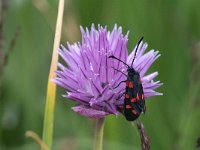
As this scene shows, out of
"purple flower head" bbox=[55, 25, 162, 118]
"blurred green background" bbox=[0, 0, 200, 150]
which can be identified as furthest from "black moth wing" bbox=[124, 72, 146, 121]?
"blurred green background" bbox=[0, 0, 200, 150]

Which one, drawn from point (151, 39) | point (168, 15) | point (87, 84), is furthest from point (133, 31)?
point (87, 84)

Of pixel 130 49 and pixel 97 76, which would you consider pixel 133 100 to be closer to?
pixel 97 76

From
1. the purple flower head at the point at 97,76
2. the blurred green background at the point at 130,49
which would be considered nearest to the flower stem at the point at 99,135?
the purple flower head at the point at 97,76

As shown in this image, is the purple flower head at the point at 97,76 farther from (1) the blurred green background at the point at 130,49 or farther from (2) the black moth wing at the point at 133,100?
(1) the blurred green background at the point at 130,49

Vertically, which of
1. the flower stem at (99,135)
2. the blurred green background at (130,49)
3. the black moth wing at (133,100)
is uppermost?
the blurred green background at (130,49)

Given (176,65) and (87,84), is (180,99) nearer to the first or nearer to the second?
(176,65)

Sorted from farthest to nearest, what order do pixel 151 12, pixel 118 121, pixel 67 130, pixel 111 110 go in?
pixel 151 12
pixel 67 130
pixel 118 121
pixel 111 110

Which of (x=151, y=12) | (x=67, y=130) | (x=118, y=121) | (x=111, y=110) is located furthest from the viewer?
(x=151, y=12)

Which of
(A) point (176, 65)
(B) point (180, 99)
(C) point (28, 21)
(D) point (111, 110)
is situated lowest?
(D) point (111, 110)

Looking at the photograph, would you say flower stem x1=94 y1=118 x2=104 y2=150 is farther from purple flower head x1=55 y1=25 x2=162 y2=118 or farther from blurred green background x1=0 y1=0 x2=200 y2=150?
blurred green background x1=0 y1=0 x2=200 y2=150
